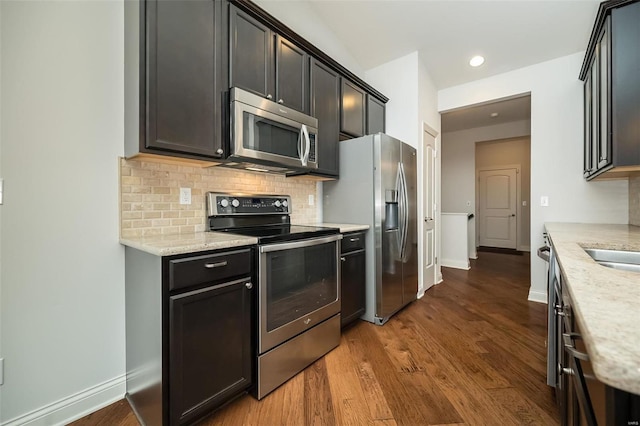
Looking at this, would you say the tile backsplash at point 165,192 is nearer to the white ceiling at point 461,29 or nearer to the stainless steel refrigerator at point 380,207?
the stainless steel refrigerator at point 380,207

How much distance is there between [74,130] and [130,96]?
1.08ft

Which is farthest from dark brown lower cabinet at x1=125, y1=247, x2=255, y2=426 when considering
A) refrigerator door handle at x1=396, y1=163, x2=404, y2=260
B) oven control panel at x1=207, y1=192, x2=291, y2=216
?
refrigerator door handle at x1=396, y1=163, x2=404, y2=260

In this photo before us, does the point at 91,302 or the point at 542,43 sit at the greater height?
the point at 542,43

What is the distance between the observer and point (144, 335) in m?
1.45

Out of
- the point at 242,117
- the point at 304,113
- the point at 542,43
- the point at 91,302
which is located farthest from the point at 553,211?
the point at 91,302

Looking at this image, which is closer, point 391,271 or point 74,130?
point 74,130

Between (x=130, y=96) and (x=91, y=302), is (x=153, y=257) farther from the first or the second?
(x=130, y=96)

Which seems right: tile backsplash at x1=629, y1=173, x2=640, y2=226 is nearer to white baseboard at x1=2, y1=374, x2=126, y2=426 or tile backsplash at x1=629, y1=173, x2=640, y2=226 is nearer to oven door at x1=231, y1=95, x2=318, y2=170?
oven door at x1=231, y1=95, x2=318, y2=170

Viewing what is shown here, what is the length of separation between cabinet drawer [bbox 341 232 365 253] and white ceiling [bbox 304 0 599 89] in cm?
216

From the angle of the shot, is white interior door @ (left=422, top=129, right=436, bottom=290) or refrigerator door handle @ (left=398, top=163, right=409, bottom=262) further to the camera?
white interior door @ (left=422, top=129, right=436, bottom=290)

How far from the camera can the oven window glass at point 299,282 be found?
65.9 inches

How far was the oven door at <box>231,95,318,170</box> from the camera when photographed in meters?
1.78

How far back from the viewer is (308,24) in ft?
9.42

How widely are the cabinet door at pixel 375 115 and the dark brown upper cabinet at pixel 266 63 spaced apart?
3.48 feet
